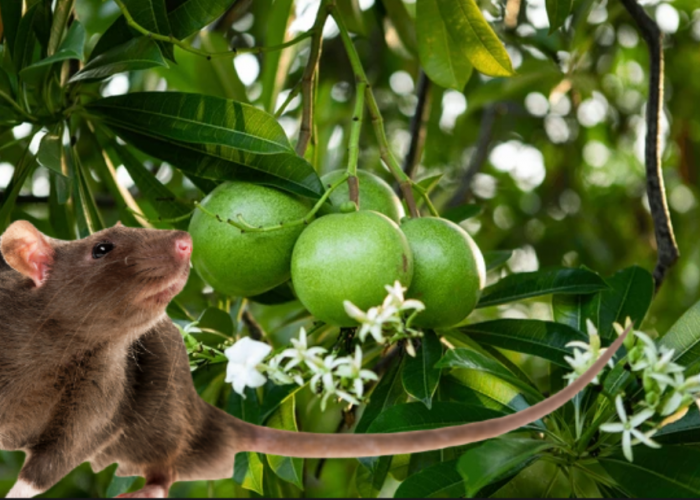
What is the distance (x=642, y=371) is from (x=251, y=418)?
2.27ft

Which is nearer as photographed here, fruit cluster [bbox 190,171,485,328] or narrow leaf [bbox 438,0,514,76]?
fruit cluster [bbox 190,171,485,328]

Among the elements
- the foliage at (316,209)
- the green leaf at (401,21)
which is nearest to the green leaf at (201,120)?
the foliage at (316,209)

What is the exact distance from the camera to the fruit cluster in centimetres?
94

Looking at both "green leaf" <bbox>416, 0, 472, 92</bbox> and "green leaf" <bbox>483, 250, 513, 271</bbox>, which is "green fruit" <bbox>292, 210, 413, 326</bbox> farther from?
"green leaf" <bbox>483, 250, 513, 271</bbox>

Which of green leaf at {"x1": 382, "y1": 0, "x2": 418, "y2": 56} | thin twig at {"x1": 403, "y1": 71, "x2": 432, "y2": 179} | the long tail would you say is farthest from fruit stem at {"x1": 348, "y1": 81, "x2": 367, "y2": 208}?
green leaf at {"x1": 382, "y1": 0, "x2": 418, "y2": 56}

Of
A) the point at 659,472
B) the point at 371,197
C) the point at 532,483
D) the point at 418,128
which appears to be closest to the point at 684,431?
the point at 659,472

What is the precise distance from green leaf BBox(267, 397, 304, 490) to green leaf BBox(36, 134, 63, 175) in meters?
0.47

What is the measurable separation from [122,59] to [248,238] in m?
0.31

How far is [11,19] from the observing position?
1223 mm

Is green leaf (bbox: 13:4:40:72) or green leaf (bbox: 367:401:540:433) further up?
green leaf (bbox: 13:4:40:72)

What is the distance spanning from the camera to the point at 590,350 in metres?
0.81

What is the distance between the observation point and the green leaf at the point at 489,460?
33.9 inches

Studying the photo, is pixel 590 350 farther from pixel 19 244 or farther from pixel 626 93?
pixel 626 93

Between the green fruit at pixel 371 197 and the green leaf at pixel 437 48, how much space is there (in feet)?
1.36
